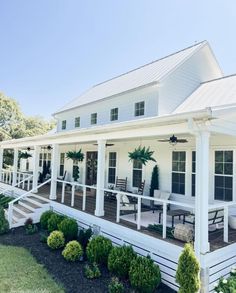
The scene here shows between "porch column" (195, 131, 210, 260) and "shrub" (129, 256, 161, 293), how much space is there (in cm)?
110

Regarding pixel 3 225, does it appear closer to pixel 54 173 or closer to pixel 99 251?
pixel 54 173

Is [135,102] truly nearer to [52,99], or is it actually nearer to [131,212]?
[131,212]

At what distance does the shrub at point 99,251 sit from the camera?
7051 millimetres

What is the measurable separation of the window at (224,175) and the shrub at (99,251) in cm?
454

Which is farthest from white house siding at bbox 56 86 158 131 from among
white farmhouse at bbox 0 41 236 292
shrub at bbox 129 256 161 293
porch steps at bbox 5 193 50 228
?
shrub at bbox 129 256 161 293

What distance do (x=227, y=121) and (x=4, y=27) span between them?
16668mm

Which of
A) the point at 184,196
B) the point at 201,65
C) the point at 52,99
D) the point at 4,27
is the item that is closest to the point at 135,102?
the point at 201,65

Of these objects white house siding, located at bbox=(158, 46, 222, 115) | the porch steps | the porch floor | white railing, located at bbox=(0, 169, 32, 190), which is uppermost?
white house siding, located at bbox=(158, 46, 222, 115)

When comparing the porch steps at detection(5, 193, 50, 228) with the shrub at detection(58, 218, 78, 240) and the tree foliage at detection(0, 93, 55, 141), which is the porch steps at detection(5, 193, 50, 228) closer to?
the shrub at detection(58, 218, 78, 240)

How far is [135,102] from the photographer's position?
1269 cm

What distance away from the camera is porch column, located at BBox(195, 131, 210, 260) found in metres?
5.62

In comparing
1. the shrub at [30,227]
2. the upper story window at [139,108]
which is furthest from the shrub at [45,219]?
the upper story window at [139,108]

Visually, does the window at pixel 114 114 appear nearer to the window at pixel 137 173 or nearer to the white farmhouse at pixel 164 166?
the white farmhouse at pixel 164 166

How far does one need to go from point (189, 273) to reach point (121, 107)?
9.65 meters
